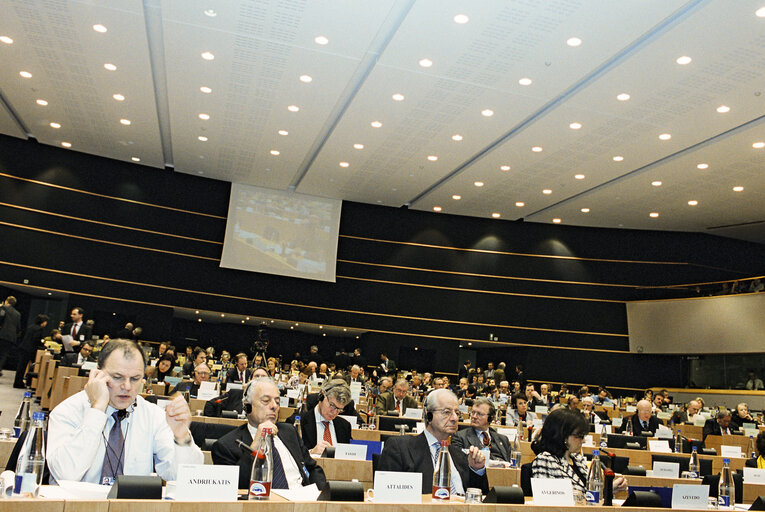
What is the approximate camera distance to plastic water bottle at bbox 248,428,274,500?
2.19 metres

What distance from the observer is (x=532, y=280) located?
1705cm

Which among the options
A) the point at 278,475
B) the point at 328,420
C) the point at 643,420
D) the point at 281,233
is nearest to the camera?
the point at 278,475

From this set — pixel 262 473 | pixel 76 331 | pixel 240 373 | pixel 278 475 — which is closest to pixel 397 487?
pixel 262 473

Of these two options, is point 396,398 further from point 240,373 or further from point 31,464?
point 31,464

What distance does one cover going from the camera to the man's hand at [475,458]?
11.4ft

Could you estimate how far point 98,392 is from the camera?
250cm

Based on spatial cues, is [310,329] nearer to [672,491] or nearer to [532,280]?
[532,280]

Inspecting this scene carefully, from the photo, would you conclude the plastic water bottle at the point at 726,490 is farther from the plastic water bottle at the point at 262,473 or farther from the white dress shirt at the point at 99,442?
the white dress shirt at the point at 99,442

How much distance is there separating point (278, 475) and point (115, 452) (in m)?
0.95

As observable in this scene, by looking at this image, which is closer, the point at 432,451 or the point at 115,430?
the point at 115,430

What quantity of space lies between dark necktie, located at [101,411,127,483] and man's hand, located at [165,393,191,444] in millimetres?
182

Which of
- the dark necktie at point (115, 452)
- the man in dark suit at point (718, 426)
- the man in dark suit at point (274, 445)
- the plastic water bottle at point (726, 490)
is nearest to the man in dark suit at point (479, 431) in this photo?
the man in dark suit at point (274, 445)

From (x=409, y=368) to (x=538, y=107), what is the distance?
8.60 meters

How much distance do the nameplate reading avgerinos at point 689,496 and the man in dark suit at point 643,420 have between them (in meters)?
5.93
